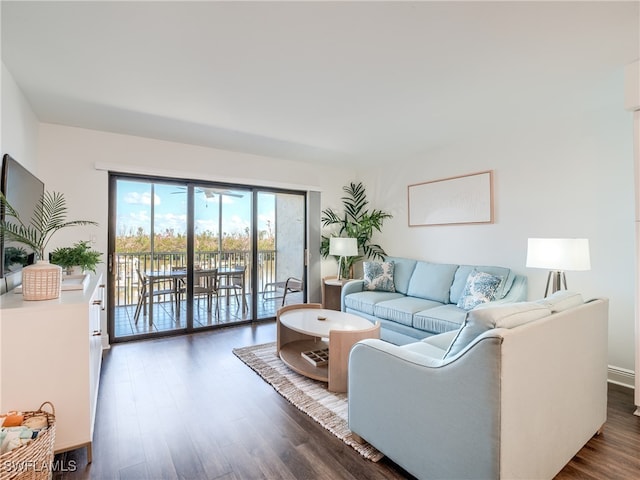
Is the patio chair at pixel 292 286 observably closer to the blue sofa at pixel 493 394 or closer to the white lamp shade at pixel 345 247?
Result: the white lamp shade at pixel 345 247

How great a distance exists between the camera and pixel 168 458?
175 centimetres

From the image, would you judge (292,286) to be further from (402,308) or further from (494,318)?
(494,318)

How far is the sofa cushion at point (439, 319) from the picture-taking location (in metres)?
2.94

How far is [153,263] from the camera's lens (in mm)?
4047

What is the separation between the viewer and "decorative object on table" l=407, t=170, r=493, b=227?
3697 mm

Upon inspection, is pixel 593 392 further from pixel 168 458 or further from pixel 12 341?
pixel 12 341

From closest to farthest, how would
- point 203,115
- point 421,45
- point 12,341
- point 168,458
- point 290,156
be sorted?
point 12,341 < point 168,458 < point 421,45 < point 203,115 < point 290,156

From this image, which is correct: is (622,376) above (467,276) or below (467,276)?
below

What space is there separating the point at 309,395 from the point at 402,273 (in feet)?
7.52

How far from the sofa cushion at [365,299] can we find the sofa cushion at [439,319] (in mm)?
651

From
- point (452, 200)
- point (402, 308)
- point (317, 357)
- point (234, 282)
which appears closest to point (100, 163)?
point (234, 282)

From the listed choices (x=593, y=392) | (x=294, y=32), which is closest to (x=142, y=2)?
(x=294, y=32)

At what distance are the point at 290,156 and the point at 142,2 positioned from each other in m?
3.05

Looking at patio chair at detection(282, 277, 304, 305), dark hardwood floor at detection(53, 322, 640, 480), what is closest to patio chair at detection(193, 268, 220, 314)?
patio chair at detection(282, 277, 304, 305)
